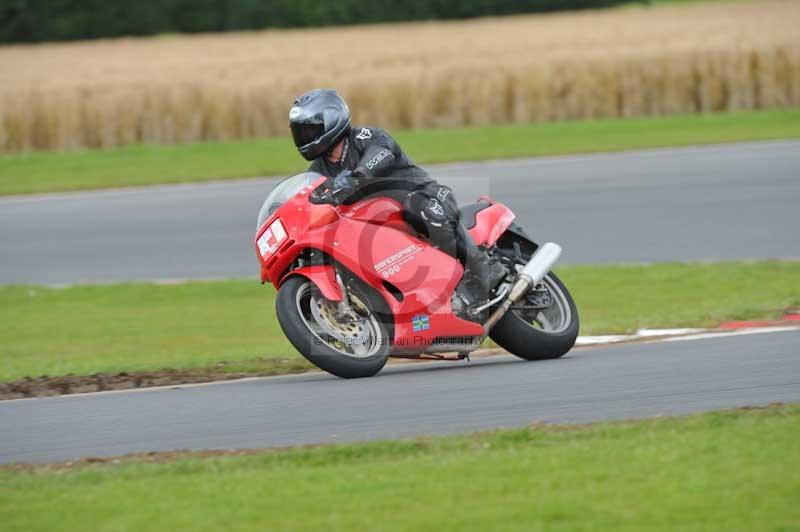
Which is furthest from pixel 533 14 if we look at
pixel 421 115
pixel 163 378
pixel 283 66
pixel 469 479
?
pixel 469 479

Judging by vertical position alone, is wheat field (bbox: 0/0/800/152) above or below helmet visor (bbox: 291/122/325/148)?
below

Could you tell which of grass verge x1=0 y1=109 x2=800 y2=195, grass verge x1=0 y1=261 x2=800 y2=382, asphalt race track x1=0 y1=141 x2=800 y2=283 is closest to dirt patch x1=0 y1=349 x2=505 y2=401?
grass verge x1=0 y1=261 x2=800 y2=382

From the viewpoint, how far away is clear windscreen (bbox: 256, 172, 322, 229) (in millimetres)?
8414

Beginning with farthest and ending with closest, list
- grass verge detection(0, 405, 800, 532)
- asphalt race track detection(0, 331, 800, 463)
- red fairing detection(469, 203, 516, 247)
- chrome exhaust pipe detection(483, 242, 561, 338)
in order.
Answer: red fairing detection(469, 203, 516, 247) < chrome exhaust pipe detection(483, 242, 561, 338) < asphalt race track detection(0, 331, 800, 463) < grass verge detection(0, 405, 800, 532)

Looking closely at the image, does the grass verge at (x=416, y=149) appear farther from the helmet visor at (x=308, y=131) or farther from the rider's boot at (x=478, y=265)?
the helmet visor at (x=308, y=131)

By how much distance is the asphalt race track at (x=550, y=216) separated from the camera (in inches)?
615

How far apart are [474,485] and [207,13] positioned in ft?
127

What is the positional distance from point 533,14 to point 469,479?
3872cm

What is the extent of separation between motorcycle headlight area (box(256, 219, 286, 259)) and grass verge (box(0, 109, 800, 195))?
13.6m

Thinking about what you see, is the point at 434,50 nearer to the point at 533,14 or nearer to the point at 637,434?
the point at 533,14

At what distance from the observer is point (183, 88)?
1092 inches

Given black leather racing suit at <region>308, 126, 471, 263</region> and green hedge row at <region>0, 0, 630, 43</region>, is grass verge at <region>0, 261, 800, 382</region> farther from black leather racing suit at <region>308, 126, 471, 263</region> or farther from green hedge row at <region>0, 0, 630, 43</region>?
green hedge row at <region>0, 0, 630, 43</region>

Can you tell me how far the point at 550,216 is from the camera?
56.6 feet

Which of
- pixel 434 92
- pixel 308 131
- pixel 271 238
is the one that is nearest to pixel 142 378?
pixel 271 238
